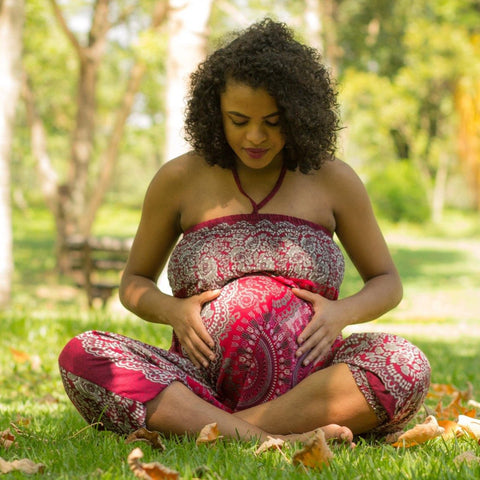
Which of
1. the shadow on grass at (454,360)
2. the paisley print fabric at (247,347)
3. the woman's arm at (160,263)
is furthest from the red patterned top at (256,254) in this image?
the shadow on grass at (454,360)

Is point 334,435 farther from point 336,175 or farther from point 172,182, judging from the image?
point 172,182

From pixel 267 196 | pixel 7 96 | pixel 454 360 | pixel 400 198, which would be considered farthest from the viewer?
pixel 400 198

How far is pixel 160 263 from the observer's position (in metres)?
3.53

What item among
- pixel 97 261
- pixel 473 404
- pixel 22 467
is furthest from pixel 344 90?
pixel 22 467

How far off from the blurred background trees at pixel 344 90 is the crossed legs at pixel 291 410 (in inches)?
453

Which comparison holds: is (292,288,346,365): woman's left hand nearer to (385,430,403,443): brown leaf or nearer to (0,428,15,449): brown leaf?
(385,430,403,443): brown leaf

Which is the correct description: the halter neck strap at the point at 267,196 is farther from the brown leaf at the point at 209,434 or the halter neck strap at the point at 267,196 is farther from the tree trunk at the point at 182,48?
the tree trunk at the point at 182,48

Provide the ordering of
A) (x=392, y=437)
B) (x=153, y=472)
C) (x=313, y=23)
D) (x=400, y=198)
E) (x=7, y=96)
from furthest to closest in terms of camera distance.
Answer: (x=400, y=198) → (x=313, y=23) → (x=7, y=96) → (x=392, y=437) → (x=153, y=472)

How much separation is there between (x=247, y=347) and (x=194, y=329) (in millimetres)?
236

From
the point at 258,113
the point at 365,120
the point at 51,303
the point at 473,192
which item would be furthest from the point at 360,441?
the point at 365,120

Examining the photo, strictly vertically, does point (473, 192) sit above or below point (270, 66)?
below

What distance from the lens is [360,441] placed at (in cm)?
301

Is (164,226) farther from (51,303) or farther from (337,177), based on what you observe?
(51,303)

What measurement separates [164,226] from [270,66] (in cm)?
83
